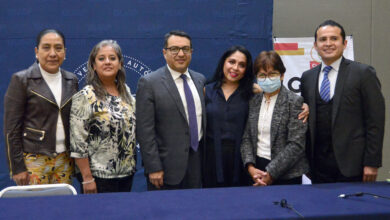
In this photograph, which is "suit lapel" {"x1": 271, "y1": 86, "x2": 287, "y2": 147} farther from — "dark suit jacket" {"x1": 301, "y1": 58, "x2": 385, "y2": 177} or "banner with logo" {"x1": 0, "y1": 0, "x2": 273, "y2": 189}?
"banner with logo" {"x1": 0, "y1": 0, "x2": 273, "y2": 189}

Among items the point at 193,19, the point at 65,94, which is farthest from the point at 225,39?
the point at 65,94

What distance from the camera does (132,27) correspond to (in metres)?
3.36

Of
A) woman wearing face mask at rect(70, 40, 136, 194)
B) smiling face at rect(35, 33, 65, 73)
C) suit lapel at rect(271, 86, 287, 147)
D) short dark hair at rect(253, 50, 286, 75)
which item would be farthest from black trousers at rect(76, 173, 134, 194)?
short dark hair at rect(253, 50, 286, 75)

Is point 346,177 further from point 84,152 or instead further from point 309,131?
point 84,152

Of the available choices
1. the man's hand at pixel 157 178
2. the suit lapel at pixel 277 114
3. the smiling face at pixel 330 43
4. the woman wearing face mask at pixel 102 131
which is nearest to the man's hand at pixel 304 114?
the suit lapel at pixel 277 114

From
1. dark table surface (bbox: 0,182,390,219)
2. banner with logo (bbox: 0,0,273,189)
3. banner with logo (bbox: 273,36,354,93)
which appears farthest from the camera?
banner with logo (bbox: 273,36,354,93)

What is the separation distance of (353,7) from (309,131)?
2388 millimetres

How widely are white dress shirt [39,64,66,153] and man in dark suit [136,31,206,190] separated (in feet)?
1.50

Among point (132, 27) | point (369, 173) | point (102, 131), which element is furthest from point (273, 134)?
point (132, 27)

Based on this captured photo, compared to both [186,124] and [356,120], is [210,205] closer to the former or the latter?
[186,124]

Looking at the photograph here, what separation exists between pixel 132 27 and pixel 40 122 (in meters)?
1.58

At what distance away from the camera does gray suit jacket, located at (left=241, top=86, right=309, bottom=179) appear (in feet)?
6.60

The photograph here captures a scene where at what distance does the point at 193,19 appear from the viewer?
339 centimetres

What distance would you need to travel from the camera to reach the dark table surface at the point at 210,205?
129cm
